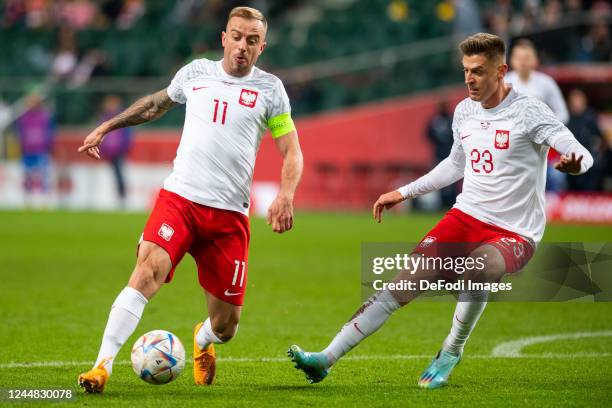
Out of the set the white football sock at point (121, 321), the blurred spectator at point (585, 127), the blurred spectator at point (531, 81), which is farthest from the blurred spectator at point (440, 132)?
the white football sock at point (121, 321)

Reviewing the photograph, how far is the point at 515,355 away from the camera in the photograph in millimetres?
8875

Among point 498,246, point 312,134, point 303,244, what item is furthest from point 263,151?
point 498,246

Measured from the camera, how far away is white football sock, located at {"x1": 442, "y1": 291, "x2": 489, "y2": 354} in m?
7.38

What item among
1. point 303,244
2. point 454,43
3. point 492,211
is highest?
point 454,43

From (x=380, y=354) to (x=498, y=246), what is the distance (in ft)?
6.81

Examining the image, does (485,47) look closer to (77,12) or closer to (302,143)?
(302,143)

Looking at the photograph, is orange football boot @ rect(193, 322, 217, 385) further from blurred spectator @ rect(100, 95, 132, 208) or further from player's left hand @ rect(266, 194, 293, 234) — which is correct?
blurred spectator @ rect(100, 95, 132, 208)

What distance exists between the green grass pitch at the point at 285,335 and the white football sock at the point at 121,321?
31cm

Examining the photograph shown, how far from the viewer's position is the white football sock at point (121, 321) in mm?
6727

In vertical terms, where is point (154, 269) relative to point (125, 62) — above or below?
below

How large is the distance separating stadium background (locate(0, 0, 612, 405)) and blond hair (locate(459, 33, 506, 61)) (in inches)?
126

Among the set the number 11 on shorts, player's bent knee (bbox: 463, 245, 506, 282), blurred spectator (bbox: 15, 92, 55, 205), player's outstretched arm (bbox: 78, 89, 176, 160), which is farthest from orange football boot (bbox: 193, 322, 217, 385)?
blurred spectator (bbox: 15, 92, 55, 205)

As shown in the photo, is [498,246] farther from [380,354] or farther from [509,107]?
[380,354]

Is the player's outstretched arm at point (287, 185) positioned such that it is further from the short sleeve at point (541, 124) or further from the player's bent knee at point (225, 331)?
the short sleeve at point (541, 124)
